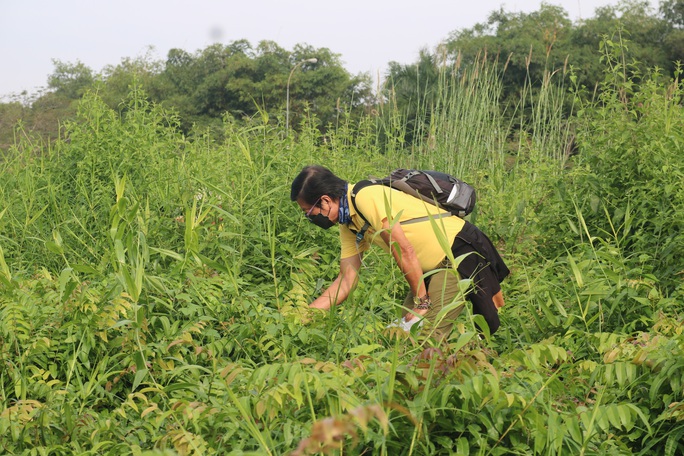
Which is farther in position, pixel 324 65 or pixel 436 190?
pixel 324 65

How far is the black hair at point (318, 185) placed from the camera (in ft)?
13.6

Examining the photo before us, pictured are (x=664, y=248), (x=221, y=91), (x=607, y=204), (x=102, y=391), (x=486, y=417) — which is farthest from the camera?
(x=221, y=91)

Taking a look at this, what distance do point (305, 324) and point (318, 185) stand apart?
29.8 inches

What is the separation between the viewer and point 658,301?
4352mm

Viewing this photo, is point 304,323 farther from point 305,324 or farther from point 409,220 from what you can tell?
point 409,220

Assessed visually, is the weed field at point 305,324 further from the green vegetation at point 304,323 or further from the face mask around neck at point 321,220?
the face mask around neck at point 321,220

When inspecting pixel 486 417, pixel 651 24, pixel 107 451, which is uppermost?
pixel 651 24

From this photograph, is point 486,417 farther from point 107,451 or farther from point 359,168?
point 359,168

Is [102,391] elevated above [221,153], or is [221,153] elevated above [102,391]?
[221,153]

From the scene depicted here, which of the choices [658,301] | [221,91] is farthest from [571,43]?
[658,301]

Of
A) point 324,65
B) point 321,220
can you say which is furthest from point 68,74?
point 321,220

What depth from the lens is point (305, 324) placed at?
3.76 metres

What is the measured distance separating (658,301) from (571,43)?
112ft

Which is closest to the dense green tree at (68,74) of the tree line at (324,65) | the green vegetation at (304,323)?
the tree line at (324,65)
